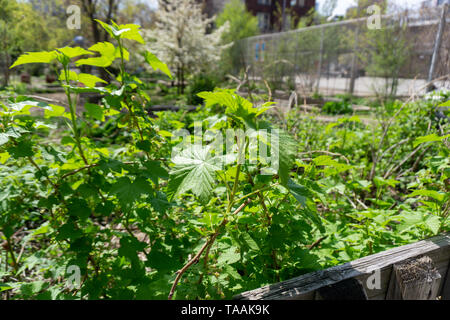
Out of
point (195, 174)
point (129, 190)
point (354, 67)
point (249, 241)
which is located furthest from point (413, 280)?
point (354, 67)

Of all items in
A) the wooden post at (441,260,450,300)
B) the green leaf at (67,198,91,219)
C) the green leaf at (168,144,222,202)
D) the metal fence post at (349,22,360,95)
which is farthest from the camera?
the metal fence post at (349,22,360,95)

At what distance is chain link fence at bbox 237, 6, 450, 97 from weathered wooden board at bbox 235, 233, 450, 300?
188 inches

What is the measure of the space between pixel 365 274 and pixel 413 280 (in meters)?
0.20

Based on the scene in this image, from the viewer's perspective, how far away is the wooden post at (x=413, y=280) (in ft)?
3.71

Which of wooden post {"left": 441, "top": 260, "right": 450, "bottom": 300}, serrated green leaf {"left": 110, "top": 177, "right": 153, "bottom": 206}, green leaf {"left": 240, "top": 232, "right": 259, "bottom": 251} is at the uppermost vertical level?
serrated green leaf {"left": 110, "top": 177, "right": 153, "bottom": 206}

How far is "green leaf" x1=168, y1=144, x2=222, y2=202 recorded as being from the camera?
2.67ft

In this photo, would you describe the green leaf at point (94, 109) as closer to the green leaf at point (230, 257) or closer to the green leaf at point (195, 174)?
the green leaf at point (195, 174)

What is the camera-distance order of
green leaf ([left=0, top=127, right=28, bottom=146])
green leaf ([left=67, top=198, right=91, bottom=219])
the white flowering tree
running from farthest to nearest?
the white flowering tree
green leaf ([left=67, top=198, right=91, bottom=219])
green leaf ([left=0, top=127, right=28, bottom=146])

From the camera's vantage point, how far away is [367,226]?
1492mm

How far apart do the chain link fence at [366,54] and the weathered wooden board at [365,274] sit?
478 centimetres

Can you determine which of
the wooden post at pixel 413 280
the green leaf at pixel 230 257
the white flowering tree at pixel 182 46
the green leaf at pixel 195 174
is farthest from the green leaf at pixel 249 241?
the white flowering tree at pixel 182 46

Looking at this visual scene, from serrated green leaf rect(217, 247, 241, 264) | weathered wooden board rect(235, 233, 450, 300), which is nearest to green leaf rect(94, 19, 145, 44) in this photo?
serrated green leaf rect(217, 247, 241, 264)

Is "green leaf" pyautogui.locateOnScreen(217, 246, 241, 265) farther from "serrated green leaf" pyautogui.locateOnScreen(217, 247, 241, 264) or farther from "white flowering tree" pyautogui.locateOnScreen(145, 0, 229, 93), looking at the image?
"white flowering tree" pyautogui.locateOnScreen(145, 0, 229, 93)

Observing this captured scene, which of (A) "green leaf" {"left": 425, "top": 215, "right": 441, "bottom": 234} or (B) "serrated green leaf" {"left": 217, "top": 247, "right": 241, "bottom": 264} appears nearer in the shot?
(B) "serrated green leaf" {"left": 217, "top": 247, "right": 241, "bottom": 264}
